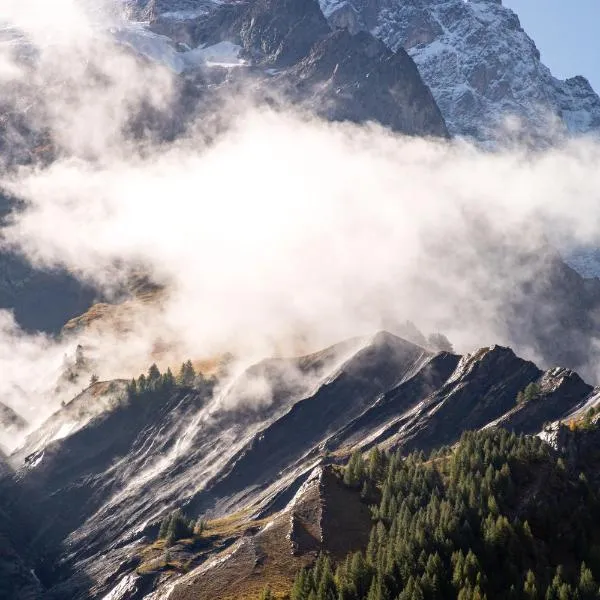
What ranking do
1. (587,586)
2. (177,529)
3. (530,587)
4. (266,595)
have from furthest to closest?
(177,529) → (266,595) → (587,586) → (530,587)

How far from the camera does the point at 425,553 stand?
13475 centimetres

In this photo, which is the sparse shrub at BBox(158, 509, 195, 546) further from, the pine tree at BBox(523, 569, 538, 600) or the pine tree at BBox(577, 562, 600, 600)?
the pine tree at BBox(577, 562, 600, 600)

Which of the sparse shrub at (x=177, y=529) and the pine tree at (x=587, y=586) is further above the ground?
the sparse shrub at (x=177, y=529)

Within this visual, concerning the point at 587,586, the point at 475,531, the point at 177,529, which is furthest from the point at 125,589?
the point at 587,586

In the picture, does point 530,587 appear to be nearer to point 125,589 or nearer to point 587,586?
point 587,586

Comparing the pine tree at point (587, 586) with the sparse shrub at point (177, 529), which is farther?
the sparse shrub at point (177, 529)

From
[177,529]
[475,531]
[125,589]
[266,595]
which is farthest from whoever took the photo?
[177,529]

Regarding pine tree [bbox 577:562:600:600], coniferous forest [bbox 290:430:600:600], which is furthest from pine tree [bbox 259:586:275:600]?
pine tree [bbox 577:562:600:600]

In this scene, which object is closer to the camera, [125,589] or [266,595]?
[266,595]

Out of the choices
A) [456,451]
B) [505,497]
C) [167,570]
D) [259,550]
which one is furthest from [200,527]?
[505,497]

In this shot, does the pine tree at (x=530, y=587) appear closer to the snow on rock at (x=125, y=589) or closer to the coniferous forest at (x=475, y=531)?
the coniferous forest at (x=475, y=531)

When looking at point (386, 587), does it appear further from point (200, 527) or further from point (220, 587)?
point (200, 527)

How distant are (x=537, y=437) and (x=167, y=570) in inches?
2783

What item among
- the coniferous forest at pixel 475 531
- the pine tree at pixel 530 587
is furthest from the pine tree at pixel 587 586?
the pine tree at pixel 530 587
